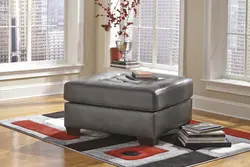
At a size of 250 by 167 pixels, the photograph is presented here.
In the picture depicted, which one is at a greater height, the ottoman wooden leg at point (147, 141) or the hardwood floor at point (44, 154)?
the ottoman wooden leg at point (147, 141)

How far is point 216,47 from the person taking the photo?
5828 millimetres

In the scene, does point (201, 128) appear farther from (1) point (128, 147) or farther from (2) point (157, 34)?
(2) point (157, 34)

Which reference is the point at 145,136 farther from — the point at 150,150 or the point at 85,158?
the point at 85,158

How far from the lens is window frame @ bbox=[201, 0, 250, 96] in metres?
5.75

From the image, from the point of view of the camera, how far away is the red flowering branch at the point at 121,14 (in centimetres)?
677

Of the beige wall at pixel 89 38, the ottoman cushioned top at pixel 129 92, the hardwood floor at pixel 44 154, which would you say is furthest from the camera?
the beige wall at pixel 89 38

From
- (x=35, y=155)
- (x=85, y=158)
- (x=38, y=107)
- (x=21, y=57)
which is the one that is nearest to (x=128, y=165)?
(x=85, y=158)

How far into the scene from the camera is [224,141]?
14.3 ft

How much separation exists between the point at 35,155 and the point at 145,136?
85 cm

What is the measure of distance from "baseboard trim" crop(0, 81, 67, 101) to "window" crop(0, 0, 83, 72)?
262 mm

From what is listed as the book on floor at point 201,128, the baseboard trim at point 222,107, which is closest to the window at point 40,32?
the baseboard trim at point 222,107

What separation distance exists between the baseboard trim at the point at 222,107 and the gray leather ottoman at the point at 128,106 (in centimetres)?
102

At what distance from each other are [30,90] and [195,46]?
2057 millimetres

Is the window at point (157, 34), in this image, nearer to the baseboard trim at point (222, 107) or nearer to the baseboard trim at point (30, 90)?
the baseboard trim at point (222, 107)
